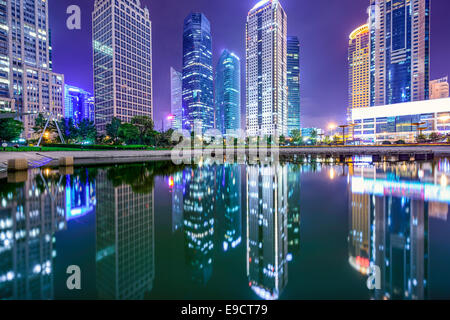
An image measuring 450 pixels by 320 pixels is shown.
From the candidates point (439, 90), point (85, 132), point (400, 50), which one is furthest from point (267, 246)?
point (439, 90)

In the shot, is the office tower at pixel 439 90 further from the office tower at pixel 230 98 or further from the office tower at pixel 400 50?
the office tower at pixel 230 98

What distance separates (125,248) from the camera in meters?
4.60

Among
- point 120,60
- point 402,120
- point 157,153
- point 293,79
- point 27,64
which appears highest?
point 293,79

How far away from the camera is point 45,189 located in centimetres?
995

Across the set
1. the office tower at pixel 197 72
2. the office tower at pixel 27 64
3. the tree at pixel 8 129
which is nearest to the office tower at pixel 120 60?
the office tower at pixel 27 64

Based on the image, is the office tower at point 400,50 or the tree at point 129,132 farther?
the office tower at point 400,50

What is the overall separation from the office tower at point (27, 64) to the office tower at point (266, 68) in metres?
105

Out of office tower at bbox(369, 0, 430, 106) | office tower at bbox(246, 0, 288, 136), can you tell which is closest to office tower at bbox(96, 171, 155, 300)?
office tower at bbox(246, 0, 288, 136)

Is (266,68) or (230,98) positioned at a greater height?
(266,68)

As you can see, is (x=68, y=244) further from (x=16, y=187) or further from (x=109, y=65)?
(x=109, y=65)

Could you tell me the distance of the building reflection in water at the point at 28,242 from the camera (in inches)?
126

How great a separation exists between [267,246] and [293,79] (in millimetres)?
173431

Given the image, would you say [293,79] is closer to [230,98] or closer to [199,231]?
[230,98]
